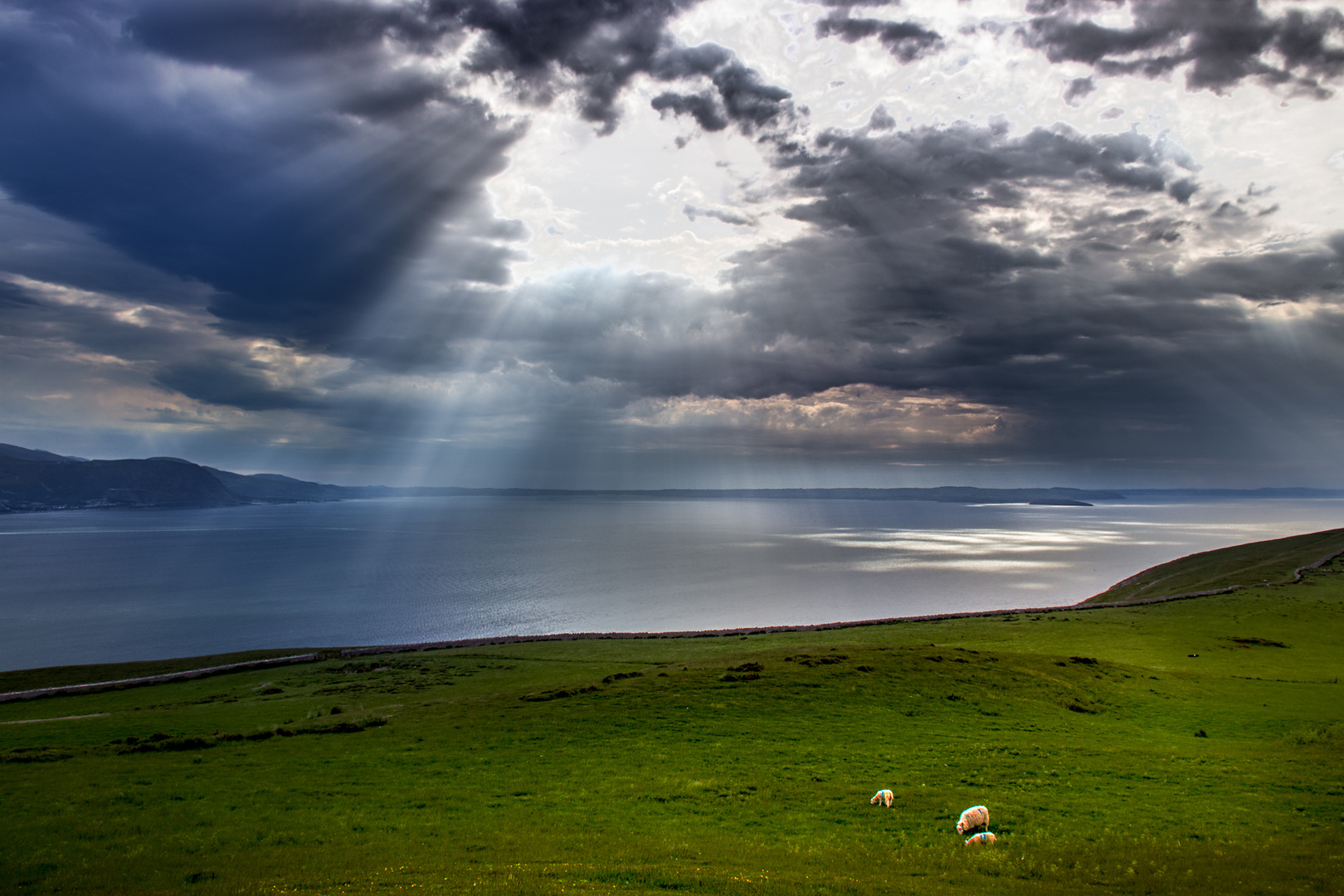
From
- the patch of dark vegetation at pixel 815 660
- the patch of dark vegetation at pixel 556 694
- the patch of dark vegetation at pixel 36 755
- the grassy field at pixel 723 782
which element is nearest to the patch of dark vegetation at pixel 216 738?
the grassy field at pixel 723 782

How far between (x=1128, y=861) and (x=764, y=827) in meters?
8.03

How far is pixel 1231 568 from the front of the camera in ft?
313

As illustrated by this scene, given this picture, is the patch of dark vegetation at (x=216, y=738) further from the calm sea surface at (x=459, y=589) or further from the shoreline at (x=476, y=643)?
the calm sea surface at (x=459, y=589)

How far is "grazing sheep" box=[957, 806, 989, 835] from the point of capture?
49.8 ft

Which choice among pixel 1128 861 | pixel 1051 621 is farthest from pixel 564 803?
pixel 1051 621

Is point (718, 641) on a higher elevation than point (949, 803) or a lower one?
lower

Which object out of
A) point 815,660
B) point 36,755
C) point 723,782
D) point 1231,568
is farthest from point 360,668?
point 1231,568

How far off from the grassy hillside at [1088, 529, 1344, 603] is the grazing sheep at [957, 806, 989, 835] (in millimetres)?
79273

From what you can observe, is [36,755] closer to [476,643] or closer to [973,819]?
[973,819]

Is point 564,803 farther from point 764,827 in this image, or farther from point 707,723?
point 707,723

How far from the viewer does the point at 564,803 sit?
61.3 ft

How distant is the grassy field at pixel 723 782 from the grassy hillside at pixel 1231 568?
4916cm

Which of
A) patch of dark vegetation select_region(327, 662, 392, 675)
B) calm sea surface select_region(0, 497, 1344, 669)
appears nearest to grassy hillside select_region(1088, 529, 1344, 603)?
calm sea surface select_region(0, 497, 1344, 669)

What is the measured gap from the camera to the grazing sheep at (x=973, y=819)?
15.2 m
